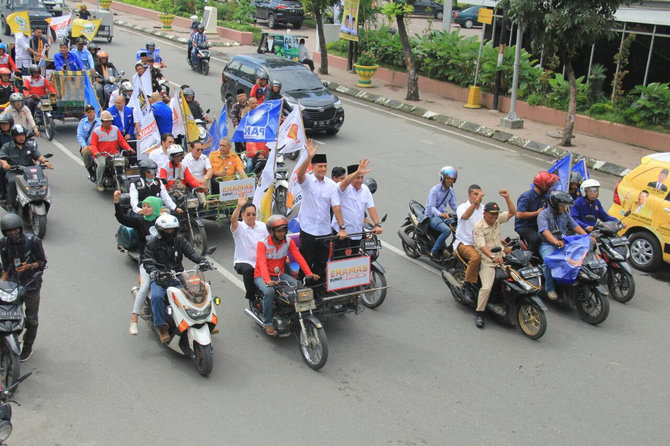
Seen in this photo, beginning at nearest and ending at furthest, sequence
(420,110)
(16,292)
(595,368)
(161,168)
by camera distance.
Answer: (16,292) < (595,368) < (161,168) < (420,110)

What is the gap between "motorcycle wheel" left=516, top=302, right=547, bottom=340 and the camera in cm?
900

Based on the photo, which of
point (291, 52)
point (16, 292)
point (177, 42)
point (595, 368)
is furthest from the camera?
point (177, 42)

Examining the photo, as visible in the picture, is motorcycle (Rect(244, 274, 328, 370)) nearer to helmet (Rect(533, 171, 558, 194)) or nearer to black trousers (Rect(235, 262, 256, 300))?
black trousers (Rect(235, 262, 256, 300))

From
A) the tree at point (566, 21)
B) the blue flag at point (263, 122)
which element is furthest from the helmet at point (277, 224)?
the tree at point (566, 21)

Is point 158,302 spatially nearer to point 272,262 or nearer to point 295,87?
point 272,262

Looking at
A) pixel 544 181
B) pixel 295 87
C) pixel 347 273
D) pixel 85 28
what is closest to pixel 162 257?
pixel 347 273

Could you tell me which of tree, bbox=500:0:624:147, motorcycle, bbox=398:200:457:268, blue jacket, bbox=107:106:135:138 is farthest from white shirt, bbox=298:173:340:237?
tree, bbox=500:0:624:147

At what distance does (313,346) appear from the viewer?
8289 millimetres

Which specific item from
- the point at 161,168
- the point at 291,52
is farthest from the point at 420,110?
the point at 161,168

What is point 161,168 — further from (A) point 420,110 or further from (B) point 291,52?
(B) point 291,52

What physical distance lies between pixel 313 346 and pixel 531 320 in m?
2.90

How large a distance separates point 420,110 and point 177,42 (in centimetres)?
1635

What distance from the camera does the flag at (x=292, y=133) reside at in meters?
11.3

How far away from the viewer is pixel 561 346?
9.03m
